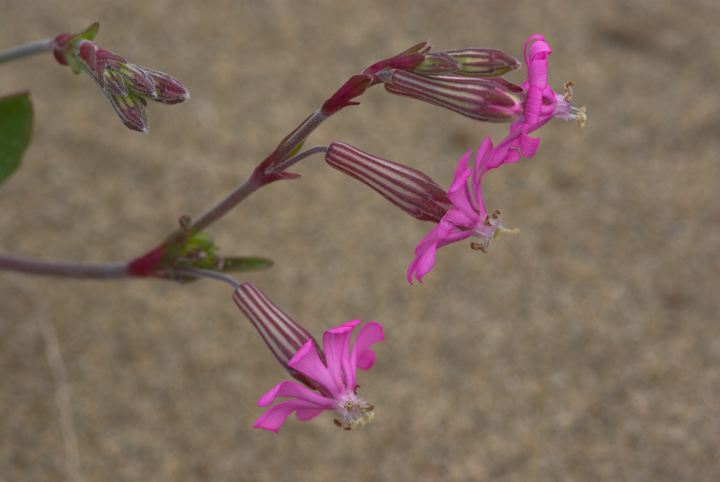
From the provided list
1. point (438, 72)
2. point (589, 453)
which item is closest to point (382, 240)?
point (589, 453)

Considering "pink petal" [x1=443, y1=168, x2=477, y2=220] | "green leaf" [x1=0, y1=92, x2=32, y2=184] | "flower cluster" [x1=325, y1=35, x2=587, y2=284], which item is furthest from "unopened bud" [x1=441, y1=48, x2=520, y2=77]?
"green leaf" [x1=0, y1=92, x2=32, y2=184]

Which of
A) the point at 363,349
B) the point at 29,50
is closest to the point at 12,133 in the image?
the point at 29,50

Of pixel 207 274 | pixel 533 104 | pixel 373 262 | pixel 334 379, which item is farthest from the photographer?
pixel 373 262

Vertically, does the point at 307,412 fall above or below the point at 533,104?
below

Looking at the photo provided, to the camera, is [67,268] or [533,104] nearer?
[533,104]

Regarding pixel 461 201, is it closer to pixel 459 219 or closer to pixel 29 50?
pixel 459 219

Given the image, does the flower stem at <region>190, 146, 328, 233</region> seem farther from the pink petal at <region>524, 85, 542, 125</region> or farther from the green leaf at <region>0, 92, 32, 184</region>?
the green leaf at <region>0, 92, 32, 184</region>
